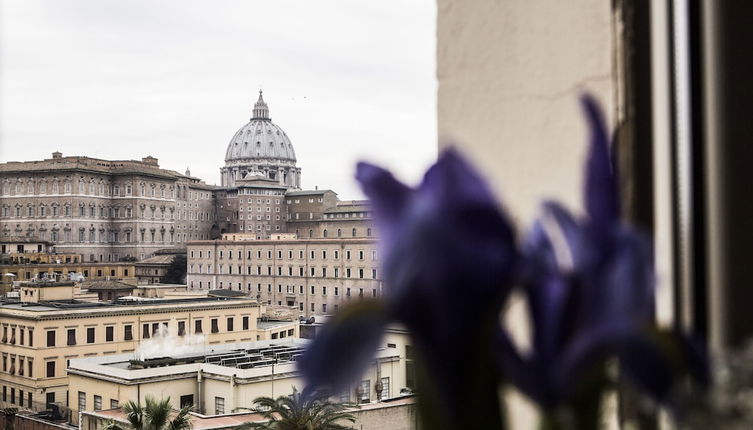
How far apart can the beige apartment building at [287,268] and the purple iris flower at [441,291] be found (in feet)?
79.8

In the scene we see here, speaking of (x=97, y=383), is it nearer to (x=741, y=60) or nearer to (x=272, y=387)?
(x=272, y=387)

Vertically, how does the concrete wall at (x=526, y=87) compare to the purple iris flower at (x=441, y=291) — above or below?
above

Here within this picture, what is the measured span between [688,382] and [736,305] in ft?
0.33

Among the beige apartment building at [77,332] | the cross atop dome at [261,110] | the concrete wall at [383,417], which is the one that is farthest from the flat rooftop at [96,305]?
the cross atop dome at [261,110]

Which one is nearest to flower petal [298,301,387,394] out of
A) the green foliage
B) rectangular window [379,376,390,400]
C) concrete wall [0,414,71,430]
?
rectangular window [379,376,390,400]

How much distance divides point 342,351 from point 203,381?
11587 mm

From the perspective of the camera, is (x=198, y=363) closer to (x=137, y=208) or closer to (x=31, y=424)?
(x=31, y=424)

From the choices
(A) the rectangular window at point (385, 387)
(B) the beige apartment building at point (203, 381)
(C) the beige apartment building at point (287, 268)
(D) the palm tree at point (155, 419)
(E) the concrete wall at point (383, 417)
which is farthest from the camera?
(C) the beige apartment building at point (287, 268)

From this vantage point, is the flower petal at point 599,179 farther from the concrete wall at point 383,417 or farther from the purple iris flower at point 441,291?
the concrete wall at point 383,417

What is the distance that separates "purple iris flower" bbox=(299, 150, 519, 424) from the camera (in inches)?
11.8

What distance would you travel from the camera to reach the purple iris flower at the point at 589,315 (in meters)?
0.32

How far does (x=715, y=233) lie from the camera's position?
1.35ft

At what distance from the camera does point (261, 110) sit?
5684cm

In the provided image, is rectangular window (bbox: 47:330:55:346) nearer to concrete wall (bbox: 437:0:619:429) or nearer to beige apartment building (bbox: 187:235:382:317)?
beige apartment building (bbox: 187:235:382:317)
